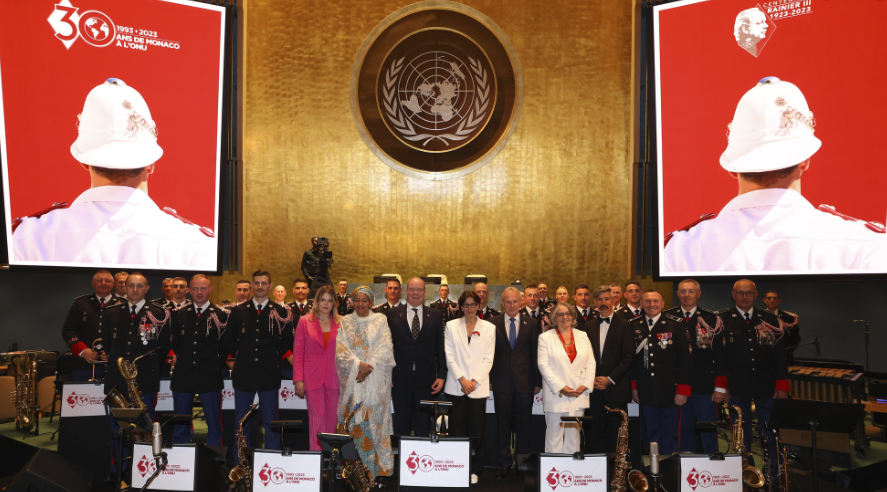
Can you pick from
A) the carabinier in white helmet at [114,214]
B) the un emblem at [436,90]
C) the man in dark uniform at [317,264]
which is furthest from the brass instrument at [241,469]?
the un emblem at [436,90]

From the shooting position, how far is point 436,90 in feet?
37.8

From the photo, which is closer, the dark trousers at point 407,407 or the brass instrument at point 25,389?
the dark trousers at point 407,407

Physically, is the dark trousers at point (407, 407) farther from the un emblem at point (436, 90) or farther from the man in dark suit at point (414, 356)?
the un emblem at point (436, 90)

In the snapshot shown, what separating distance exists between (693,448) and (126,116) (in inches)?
342

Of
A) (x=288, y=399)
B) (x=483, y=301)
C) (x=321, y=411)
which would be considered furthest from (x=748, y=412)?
(x=288, y=399)

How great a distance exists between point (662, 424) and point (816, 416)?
4.06 ft

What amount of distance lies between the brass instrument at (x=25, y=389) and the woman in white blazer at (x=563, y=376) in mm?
5563

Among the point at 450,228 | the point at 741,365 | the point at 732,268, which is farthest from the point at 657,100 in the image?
the point at 741,365

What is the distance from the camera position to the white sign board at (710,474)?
439 cm

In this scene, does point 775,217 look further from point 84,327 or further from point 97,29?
point 97,29

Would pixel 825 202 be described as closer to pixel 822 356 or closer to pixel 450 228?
pixel 822 356

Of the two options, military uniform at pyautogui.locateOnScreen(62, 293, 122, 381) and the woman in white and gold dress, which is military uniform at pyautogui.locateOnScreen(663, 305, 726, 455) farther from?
military uniform at pyautogui.locateOnScreen(62, 293, 122, 381)

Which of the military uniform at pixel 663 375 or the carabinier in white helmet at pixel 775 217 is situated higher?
the carabinier in white helmet at pixel 775 217

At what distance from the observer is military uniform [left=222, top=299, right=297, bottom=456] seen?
5.61 meters
